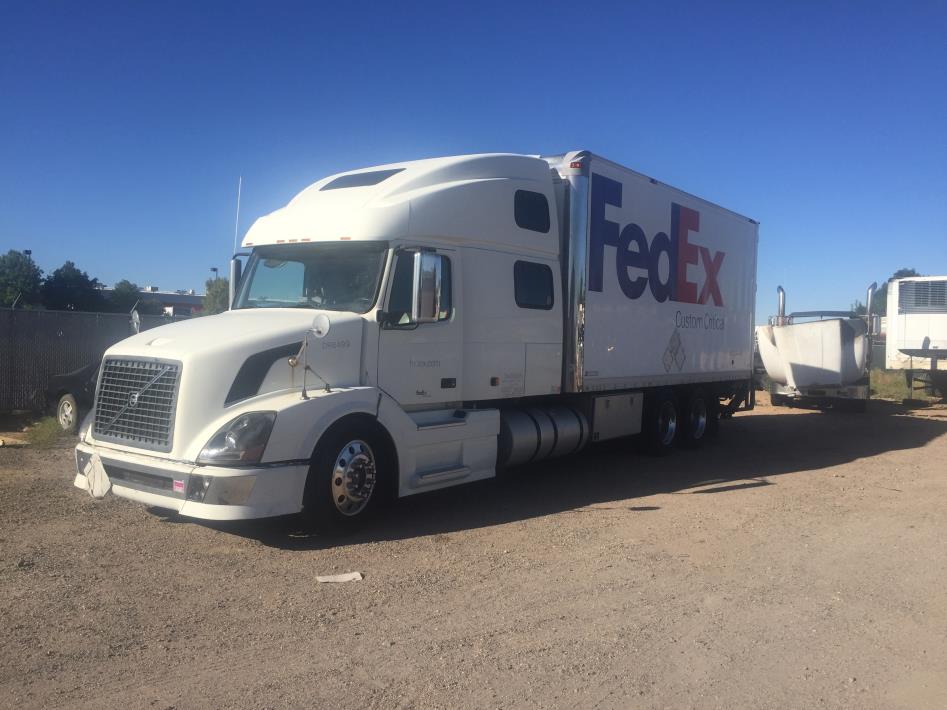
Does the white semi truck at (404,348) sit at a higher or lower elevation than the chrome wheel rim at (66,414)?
higher

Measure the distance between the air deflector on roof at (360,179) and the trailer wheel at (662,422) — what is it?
5.64 meters

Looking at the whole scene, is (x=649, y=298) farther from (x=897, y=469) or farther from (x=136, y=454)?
(x=136, y=454)

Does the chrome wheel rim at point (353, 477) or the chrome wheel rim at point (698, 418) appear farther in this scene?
the chrome wheel rim at point (698, 418)

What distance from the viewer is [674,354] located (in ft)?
38.9

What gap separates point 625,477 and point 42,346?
10.5m

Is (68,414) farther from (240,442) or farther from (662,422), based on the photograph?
(662,422)

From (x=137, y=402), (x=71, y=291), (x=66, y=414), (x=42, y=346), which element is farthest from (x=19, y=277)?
(x=137, y=402)

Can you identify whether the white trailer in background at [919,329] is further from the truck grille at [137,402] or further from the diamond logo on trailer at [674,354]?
the truck grille at [137,402]

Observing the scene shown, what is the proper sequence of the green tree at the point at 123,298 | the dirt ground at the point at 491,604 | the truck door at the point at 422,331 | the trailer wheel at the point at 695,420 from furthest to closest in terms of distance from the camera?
the green tree at the point at 123,298, the trailer wheel at the point at 695,420, the truck door at the point at 422,331, the dirt ground at the point at 491,604

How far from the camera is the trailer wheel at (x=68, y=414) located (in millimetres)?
12047

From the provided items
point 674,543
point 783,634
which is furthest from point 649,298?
point 783,634

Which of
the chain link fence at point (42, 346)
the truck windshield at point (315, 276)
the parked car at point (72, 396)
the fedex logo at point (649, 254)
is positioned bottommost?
the parked car at point (72, 396)

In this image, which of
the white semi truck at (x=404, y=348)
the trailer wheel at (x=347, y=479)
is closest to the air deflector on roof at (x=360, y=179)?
the white semi truck at (x=404, y=348)

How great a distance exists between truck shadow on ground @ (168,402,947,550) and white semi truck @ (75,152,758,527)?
42cm
